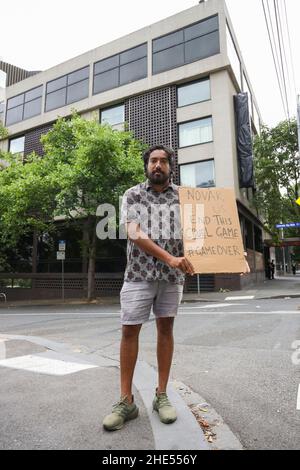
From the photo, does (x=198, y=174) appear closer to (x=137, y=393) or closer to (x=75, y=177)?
(x=75, y=177)

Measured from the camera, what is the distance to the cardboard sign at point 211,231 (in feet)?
9.77

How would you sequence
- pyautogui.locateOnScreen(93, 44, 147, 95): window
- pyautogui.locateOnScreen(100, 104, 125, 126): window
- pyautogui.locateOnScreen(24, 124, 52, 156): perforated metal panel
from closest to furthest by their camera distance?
pyautogui.locateOnScreen(93, 44, 147, 95): window → pyautogui.locateOnScreen(100, 104, 125, 126): window → pyautogui.locateOnScreen(24, 124, 52, 156): perforated metal panel

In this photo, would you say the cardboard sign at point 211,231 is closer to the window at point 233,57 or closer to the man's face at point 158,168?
the man's face at point 158,168

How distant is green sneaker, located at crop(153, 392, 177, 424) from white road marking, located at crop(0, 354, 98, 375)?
70.5 inches

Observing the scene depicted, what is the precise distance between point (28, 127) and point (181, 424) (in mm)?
28669

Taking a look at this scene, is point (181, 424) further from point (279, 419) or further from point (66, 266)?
point (66, 266)

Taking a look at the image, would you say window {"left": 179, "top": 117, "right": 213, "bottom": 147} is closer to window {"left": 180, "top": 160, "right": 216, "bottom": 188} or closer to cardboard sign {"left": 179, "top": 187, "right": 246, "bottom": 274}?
window {"left": 180, "top": 160, "right": 216, "bottom": 188}

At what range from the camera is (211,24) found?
70.0ft

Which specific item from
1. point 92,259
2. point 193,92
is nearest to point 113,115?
point 193,92

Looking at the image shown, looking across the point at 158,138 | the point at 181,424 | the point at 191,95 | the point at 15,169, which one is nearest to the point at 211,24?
the point at 191,95

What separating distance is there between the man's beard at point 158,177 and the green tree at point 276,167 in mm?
20852

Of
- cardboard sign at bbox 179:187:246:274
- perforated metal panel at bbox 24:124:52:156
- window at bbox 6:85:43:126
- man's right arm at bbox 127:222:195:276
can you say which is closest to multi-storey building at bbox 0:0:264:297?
perforated metal panel at bbox 24:124:52:156

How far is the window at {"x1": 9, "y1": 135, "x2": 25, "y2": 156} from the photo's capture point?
94.8ft

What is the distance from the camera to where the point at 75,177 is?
A: 53.2ft
